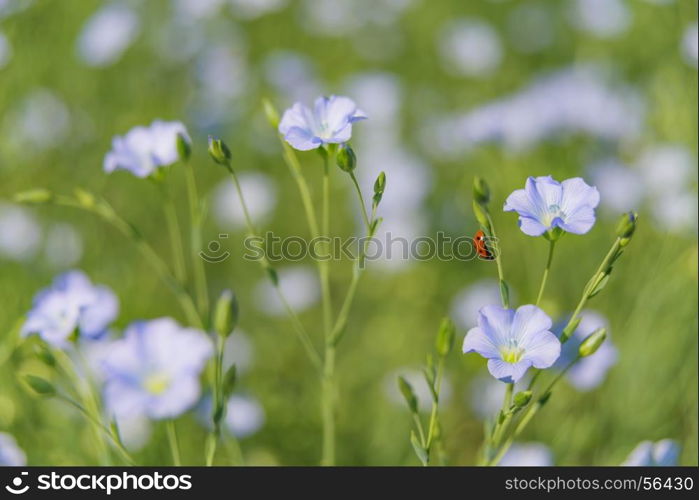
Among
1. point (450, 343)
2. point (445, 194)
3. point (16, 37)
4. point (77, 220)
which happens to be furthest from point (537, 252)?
point (16, 37)

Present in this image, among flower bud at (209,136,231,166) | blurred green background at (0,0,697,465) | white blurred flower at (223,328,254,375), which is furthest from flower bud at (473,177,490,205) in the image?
white blurred flower at (223,328,254,375)

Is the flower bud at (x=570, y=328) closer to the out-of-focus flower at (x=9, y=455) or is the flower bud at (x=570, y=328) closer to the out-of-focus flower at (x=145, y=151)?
the out-of-focus flower at (x=145, y=151)

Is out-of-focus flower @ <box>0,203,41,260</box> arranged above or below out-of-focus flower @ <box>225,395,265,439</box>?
above

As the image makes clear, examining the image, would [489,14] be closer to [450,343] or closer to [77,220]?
[77,220]

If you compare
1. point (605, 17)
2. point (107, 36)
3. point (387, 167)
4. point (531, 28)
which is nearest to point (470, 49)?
point (531, 28)

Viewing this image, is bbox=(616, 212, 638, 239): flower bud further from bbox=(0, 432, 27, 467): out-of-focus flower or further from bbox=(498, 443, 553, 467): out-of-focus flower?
bbox=(0, 432, 27, 467): out-of-focus flower
